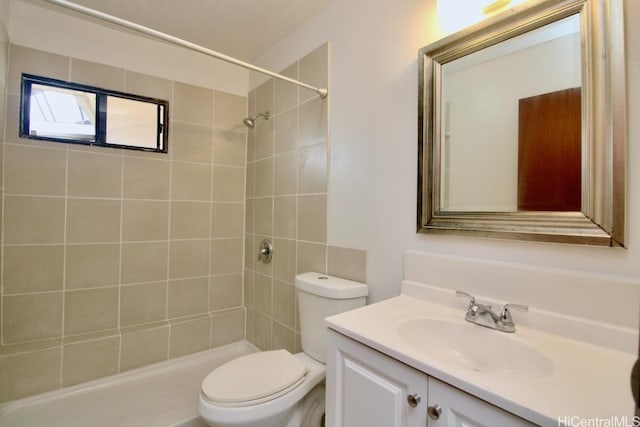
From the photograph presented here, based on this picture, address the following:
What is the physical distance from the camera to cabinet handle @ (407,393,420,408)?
0.73 metres

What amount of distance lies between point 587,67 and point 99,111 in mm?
2339

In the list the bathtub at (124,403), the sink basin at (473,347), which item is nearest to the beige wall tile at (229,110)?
the bathtub at (124,403)

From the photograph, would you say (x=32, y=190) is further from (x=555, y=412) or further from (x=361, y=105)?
(x=555, y=412)

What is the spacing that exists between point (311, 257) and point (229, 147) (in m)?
1.15

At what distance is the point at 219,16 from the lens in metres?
1.73

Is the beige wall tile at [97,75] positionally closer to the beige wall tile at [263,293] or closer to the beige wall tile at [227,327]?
the beige wall tile at [263,293]

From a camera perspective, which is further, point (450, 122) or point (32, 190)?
point (32, 190)

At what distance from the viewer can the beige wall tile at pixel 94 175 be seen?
5.75ft

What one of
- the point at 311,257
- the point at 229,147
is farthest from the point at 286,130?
the point at 311,257

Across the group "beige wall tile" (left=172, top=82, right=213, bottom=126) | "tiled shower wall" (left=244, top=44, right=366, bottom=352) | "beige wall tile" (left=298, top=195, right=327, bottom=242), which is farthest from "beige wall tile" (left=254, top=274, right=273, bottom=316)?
"beige wall tile" (left=172, top=82, right=213, bottom=126)

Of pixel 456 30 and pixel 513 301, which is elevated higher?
pixel 456 30

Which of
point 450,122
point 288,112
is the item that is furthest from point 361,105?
point 288,112

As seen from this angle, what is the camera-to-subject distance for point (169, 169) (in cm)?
204

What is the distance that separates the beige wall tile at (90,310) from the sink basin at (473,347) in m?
1.82
